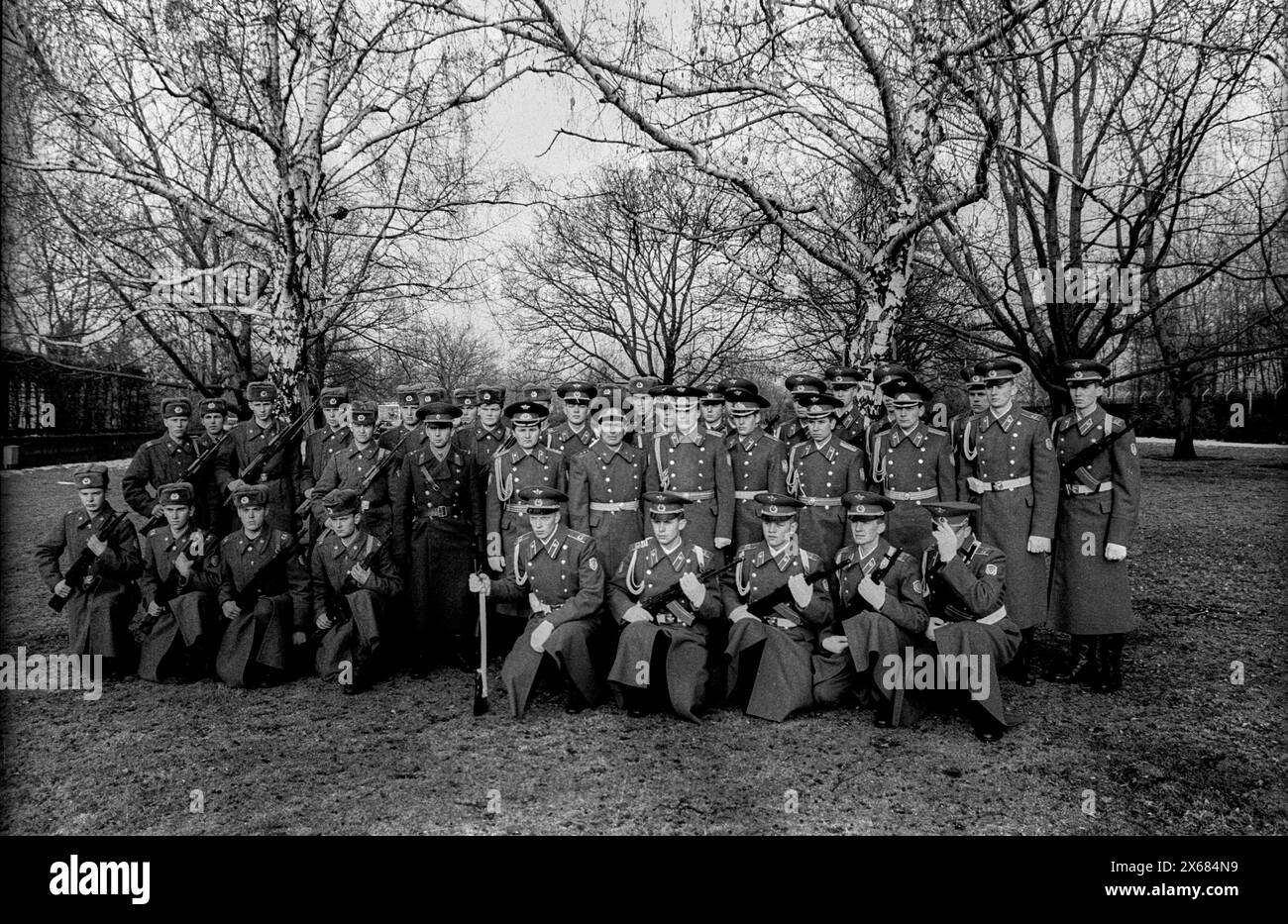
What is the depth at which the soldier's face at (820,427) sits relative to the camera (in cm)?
572

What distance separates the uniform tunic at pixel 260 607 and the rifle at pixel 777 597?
10.7 ft

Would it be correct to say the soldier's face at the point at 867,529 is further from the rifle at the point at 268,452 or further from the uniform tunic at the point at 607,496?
the rifle at the point at 268,452

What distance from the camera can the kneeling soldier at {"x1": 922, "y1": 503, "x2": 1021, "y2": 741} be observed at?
442 cm

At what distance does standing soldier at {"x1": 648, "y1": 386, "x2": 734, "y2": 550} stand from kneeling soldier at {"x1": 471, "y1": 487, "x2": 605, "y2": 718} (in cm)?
93

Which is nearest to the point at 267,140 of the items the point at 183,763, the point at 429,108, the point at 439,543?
the point at 429,108

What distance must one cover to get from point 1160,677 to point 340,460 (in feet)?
21.1

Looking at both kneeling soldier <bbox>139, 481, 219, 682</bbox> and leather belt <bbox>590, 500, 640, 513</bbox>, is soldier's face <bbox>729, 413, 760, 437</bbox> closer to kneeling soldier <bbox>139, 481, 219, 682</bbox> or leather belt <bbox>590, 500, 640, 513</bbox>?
leather belt <bbox>590, 500, 640, 513</bbox>

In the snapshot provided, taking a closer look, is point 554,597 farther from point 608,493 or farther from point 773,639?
point 773,639

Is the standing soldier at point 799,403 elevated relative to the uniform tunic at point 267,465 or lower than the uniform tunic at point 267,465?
elevated

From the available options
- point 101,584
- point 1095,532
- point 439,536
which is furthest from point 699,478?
point 101,584

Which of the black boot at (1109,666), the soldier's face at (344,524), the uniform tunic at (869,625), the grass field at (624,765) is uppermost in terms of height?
the soldier's face at (344,524)

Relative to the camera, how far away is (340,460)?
21.1 feet

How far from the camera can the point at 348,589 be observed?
5.62 m

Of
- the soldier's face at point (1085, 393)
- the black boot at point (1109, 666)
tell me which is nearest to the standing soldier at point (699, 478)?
the soldier's face at point (1085, 393)
